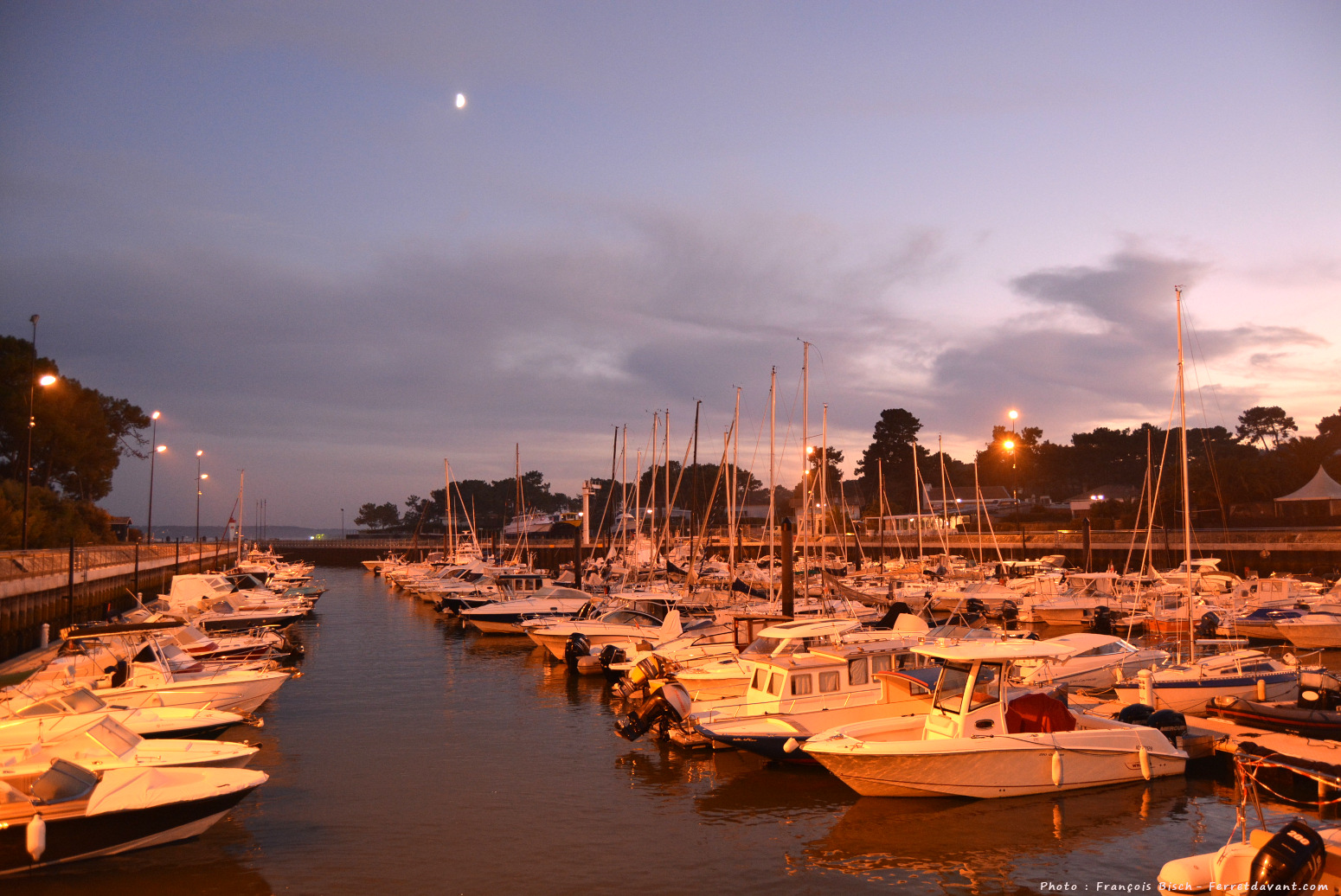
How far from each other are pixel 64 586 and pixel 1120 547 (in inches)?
2634

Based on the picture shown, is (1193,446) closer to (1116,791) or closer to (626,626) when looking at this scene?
(626,626)

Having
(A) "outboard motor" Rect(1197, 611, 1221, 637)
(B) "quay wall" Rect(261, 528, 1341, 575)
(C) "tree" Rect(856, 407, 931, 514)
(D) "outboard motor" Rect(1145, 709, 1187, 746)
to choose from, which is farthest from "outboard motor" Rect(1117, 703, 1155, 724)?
(C) "tree" Rect(856, 407, 931, 514)

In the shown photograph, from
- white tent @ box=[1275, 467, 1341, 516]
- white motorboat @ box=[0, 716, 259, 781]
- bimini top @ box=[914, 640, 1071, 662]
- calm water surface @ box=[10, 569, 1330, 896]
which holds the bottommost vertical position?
calm water surface @ box=[10, 569, 1330, 896]

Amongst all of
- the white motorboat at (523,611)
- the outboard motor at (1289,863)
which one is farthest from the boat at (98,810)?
the white motorboat at (523,611)

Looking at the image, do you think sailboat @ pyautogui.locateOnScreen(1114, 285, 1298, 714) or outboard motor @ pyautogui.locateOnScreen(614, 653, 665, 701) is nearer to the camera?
sailboat @ pyautogui.locateOnScreen(1114, 285, 1298, 714)

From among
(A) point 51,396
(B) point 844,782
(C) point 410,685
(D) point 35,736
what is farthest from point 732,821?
(A) point 51,396

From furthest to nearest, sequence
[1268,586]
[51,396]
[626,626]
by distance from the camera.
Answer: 1. [51,396]
2. [1268,586]
3. [626,626]

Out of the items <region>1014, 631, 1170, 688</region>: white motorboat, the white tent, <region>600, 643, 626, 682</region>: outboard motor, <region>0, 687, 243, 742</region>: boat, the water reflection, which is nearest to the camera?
the water reflection

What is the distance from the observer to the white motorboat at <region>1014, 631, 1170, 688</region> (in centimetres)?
2247

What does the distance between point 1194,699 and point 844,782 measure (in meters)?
10.00

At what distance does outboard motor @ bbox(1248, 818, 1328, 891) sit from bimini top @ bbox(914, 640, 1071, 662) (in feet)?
19.5

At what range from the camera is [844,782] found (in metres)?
15.9

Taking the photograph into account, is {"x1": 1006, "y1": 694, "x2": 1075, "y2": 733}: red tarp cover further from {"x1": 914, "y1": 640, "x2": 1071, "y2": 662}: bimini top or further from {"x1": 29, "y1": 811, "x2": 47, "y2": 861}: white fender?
{"x1": 29, "y1": 811, "x2": 47, "y2": 861}: white fender

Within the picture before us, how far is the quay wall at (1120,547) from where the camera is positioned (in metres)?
57.0
